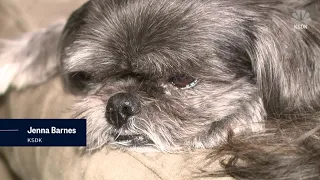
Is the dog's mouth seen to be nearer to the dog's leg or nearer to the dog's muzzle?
the dog's muzzle

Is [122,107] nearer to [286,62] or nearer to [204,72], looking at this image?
[204,72]

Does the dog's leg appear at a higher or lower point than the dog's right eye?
higher

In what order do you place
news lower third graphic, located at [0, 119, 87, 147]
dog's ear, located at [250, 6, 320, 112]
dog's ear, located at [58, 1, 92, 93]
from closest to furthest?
dog's ear, located at [250, 6, 320, 112] < news lower third graphic, located at [0, 119, 87, 147] < dog's ear, located at [58, 1, 92, 93]

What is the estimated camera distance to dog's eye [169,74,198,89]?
55.7 inches

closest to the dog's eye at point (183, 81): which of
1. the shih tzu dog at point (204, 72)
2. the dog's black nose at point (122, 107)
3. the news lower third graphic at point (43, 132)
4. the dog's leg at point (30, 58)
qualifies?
the shih tzu dog at point (204, 72)

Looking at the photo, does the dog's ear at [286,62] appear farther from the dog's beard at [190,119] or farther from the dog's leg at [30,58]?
the dog's leg at [30,58]

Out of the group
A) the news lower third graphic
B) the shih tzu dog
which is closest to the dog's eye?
Result: the shih tzu dog

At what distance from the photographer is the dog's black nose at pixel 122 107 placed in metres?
1.41

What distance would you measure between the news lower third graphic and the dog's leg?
0.81 feet

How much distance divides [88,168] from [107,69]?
0.28 meters

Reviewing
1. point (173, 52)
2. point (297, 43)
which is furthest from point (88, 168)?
point (297, 43)

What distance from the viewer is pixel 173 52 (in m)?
1.37

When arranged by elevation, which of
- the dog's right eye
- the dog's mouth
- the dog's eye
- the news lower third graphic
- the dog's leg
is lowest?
the dog's mouth

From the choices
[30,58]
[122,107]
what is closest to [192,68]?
[122,107]
